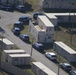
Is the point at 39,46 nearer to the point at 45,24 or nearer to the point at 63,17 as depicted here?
the point at 45,24

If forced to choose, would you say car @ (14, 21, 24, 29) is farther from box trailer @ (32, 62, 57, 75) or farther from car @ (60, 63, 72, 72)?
car @ (60, 63, 72, 72)

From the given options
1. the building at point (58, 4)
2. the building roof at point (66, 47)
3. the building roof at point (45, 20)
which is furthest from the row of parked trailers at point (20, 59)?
the building at point (58, 4)

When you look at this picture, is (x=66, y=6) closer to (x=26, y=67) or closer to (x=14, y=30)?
(x=14, y=30)

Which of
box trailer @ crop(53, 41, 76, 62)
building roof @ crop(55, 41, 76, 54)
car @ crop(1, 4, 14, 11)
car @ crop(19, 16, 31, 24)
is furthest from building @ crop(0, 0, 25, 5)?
box trailer @ crop(53, 41, 76, 62)

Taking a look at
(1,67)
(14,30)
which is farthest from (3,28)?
(1,67)

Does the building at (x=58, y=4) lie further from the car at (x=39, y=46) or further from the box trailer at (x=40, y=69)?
the box trailer at (x=40, y=69)

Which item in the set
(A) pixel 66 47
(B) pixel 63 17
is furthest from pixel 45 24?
(B) pixel 63 17
